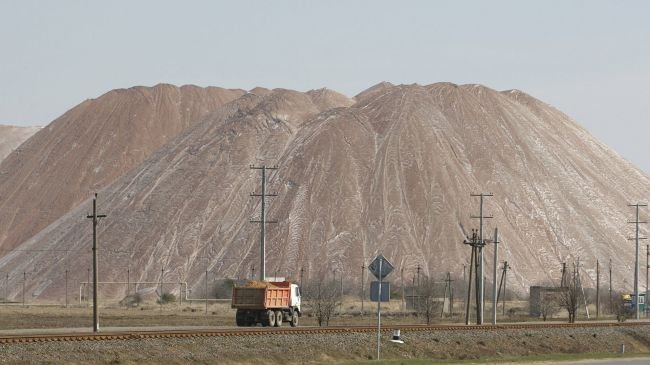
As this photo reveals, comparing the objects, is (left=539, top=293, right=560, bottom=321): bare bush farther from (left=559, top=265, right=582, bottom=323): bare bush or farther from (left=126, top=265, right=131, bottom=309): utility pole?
(left=126, top=265, right=131, bottom=309): utility pole

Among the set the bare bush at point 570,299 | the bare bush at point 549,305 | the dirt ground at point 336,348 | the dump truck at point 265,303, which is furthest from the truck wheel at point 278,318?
the bare bush at point 549,305

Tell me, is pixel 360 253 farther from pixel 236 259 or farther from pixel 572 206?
pixel 572 206

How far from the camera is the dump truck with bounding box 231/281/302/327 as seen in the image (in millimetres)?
58656

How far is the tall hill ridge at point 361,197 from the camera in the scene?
144 metres

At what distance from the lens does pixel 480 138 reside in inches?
6683

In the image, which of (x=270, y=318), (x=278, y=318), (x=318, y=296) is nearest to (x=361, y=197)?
(x=318, y=296)

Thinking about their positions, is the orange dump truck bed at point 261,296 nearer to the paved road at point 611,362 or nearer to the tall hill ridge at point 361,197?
the paved road at point 611,362

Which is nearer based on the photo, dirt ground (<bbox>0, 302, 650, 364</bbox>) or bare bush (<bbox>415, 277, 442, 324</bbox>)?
dirt ground (<bbox>0, 302, 650, 364</bbox>)

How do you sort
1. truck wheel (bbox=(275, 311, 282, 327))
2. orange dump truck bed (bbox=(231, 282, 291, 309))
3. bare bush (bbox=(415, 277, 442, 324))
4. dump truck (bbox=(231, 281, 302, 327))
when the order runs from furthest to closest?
bare bush (bbox=(415, 277, 442, 324)) → truck wheel (bbox=(275, 311, 282, 327)) → dump truck (bbox=(231, 281, 302, 327)) → orange dump truck bed (bbox=(231, 282, 291, 309))

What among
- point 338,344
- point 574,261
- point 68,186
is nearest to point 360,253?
point 574,261

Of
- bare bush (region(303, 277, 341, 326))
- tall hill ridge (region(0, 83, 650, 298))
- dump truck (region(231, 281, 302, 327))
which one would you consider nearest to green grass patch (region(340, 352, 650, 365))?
dump truck (region(231, 281, 302, 327))

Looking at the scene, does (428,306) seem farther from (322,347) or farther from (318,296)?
(322,347)

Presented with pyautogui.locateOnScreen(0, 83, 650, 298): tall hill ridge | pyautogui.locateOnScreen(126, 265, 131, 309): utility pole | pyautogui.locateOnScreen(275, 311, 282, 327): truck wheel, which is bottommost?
pyautogui.locateOnScreen(126, 265, 131, 309): utility pole

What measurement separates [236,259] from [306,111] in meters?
48.5
